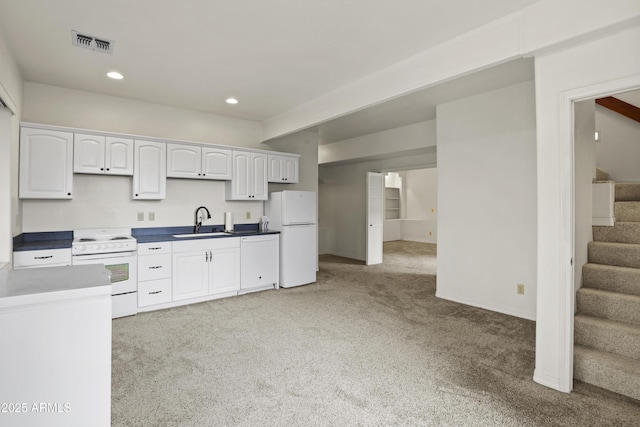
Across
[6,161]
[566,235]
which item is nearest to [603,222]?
[566,235]

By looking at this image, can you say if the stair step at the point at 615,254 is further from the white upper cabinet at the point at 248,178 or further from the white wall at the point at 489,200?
the white upper cabinet at the point at 248,178

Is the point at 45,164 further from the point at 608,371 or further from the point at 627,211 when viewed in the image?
the point at 627,211

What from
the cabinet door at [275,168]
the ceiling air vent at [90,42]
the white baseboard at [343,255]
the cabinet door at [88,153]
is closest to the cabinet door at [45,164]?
the cabinet door at [88,153]

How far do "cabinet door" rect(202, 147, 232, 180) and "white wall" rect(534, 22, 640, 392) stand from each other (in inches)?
150

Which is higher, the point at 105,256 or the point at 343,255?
the point at 105,256

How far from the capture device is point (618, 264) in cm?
298

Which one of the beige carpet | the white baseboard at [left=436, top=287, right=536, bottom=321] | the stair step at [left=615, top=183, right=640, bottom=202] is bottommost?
the beige carpet

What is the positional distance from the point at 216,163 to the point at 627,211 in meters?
4.82

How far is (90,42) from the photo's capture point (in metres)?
2.88

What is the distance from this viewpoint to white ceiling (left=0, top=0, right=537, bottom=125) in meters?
2.40

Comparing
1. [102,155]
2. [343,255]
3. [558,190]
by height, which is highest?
[102,155]

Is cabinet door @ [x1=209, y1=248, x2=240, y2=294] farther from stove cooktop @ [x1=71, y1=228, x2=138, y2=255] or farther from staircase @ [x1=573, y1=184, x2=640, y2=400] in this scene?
staircase @ [x1=573, y1=184, x2=640, y2=400]

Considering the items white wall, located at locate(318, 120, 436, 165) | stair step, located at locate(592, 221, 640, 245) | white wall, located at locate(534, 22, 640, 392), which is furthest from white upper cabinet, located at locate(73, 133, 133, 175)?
stair step, located at locate(592, 221, 640, 245)

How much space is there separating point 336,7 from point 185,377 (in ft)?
9.57
